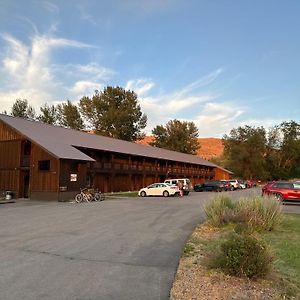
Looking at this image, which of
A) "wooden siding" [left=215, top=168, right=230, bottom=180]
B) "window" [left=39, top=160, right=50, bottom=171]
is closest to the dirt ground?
"window" [left=39, top=160, right=50, bottom=171]

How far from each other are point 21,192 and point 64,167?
583 cm

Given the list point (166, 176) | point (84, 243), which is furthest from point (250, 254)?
point (166, 176)

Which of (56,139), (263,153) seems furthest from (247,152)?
(56,139)

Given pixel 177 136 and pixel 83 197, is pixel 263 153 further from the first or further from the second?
pixel 83 197

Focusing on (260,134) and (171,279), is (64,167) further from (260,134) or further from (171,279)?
(260,134)

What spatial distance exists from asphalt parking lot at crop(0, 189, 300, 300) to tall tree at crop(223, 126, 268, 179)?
88.1 m

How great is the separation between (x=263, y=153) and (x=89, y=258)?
4003 inches

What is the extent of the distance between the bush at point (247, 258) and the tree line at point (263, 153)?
96.0 m

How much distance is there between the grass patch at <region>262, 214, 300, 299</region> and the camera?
7866 millimetres

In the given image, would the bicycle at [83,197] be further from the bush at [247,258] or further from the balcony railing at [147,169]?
the bush at [247,258]

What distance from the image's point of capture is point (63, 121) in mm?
95438

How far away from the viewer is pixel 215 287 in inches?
280

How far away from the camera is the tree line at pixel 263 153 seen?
4028 inches

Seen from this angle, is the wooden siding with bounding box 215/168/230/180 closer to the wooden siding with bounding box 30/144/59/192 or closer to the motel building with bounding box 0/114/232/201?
the motel building with bounding box 0/114/232/201
